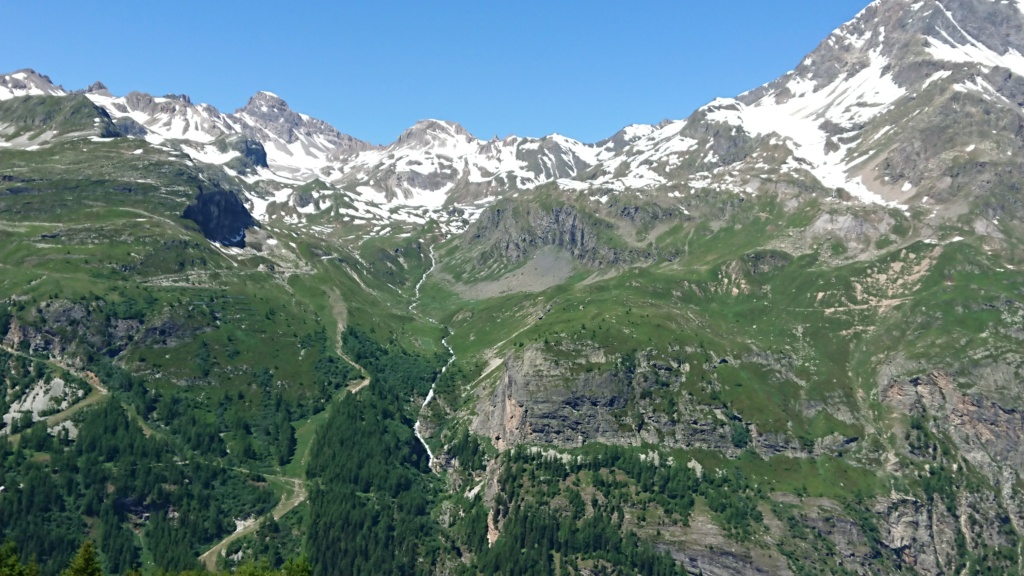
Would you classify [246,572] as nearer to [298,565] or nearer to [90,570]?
[298,565]

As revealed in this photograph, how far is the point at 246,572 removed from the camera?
172 metres

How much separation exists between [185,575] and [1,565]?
32.8 metres

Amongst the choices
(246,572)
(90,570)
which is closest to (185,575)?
(246,572)

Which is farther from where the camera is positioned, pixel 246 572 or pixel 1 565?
pixel 246 572

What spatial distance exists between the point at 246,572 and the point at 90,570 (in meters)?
30.3

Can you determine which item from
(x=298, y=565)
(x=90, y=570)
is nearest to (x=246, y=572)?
(x=298, y=565)

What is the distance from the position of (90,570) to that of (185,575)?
99.4 feet

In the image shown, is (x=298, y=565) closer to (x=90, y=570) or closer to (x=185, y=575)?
(x=185, y=575)

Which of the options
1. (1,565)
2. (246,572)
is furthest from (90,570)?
(246,572)

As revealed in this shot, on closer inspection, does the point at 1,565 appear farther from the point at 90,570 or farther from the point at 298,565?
the point at 298,565

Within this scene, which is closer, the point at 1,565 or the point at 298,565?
the point at 1,565

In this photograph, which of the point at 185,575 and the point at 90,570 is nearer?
the point at 90,570

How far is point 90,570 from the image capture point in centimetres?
14900

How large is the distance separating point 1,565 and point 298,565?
50.5 meters
